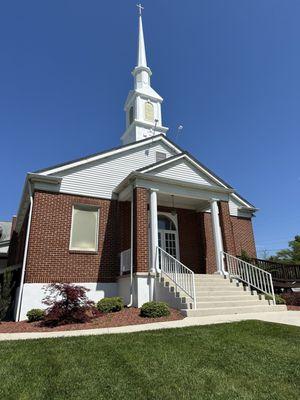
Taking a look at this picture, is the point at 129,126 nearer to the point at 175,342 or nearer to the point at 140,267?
the point at 140,267

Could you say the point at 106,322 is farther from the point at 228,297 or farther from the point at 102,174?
Answer: the point at 102,174

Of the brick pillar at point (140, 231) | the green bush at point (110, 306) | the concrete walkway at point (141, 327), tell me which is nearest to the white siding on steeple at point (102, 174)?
the brick pillar at point (140, 231)

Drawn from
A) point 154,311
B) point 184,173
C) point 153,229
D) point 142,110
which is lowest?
point 154,311

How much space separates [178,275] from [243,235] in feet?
25.1

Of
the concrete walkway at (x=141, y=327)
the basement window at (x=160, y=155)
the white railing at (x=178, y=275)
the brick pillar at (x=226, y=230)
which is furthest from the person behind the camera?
the basement window at (x=160, y=155)

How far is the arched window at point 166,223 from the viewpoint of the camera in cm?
1438

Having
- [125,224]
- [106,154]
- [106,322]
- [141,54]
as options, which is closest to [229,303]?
[106,322]

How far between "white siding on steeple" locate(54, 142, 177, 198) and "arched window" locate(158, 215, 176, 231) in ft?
9.22

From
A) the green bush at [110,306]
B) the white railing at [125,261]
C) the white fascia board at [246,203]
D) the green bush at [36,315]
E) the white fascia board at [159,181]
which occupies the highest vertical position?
the white fascia board at [246,203]

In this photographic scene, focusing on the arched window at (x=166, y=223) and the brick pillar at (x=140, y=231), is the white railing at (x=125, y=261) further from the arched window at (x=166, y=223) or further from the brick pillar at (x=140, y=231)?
the arched window at (x=166, y=223)

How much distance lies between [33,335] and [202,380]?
4.80 meters

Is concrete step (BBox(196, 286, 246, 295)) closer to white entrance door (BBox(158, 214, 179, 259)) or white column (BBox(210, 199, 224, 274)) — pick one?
white column (BBox(210, 199, 224, 274))

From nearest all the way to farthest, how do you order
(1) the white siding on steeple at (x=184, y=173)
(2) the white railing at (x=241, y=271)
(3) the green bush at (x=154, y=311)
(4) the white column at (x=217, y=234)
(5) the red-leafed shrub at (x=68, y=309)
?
(5) the red-leafed shrub at (x=68, y=309), (3) the green bush at (x=154, y=311), (2) the white railing at (x=241, y=271), (4) the white column at (x=217, y=234), (1) the white siding on steeple at (x=184, y=173)

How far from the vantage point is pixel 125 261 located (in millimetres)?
11602
